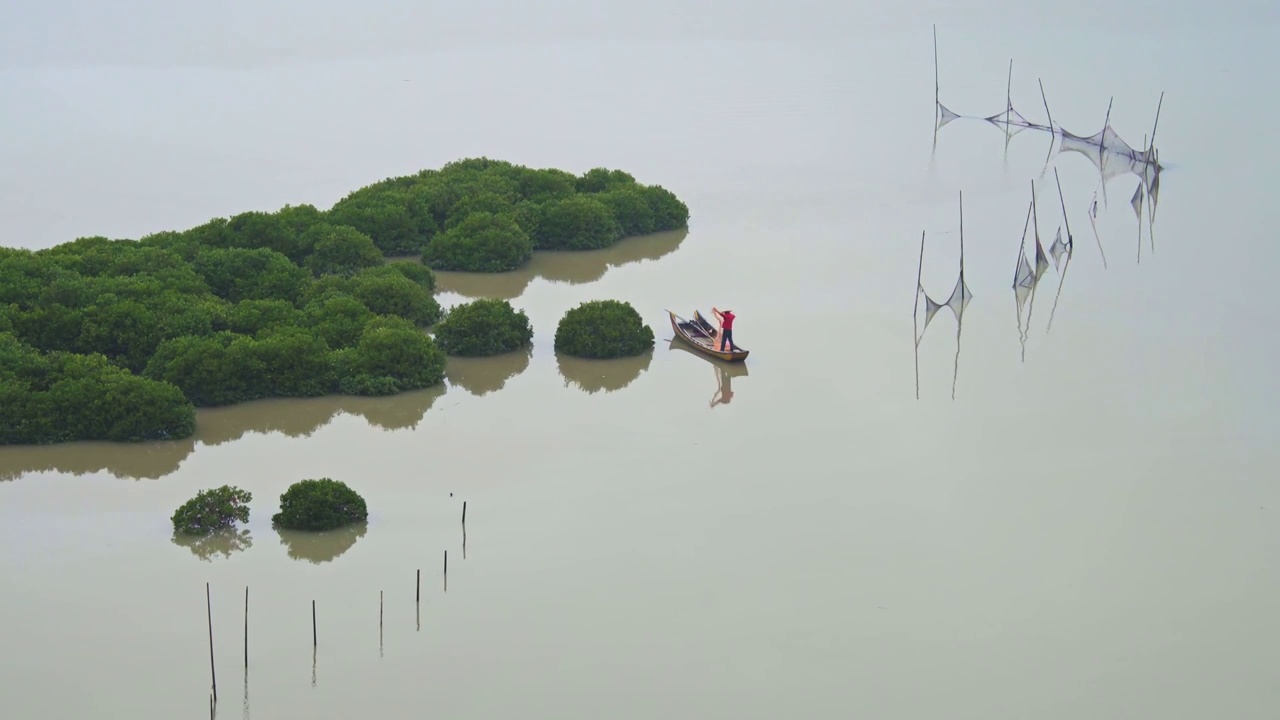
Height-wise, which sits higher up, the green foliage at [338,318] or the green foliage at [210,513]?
the green foliage at [338,318]

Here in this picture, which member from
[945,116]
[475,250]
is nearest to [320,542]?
[475,250]

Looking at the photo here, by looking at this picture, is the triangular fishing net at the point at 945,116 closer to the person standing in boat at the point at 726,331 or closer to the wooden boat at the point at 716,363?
the wooden boat at the point at 716,363

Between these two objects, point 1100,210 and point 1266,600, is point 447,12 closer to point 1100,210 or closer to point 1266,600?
point 1100,210

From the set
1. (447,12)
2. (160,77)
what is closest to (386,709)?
(160,77)

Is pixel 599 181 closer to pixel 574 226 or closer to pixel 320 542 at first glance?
pixel 574 226

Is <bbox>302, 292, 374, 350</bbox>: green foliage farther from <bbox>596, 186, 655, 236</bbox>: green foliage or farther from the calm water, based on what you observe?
<bbox>596, 186, 655, 236</bbox>: green foliage

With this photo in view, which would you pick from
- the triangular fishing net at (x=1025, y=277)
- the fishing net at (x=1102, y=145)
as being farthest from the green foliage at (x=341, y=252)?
the fishing net at (x=1102, y=145)

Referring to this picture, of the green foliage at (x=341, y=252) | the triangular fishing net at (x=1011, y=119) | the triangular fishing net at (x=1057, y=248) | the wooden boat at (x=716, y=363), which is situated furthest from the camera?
the triangular fishing net at (x=1011, y=119)
